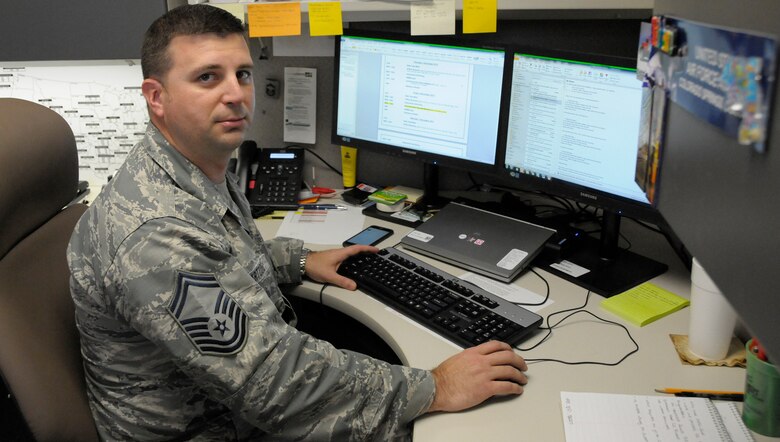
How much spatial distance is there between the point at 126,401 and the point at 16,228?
0.33 m

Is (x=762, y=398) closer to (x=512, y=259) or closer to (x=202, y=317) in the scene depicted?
(x=512, y=259)

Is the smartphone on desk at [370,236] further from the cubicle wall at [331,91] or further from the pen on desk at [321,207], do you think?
the cubicle wall at [331,91]

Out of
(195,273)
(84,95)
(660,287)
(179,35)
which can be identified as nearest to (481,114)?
(660,287)

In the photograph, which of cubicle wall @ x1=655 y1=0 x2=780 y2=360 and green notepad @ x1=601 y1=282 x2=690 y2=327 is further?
green notepad @ x1=601 y1=282 x2=690 y2=327

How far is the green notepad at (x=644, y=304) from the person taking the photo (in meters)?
1.14

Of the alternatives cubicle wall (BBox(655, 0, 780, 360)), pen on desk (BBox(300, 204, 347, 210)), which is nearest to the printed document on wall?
pen on desk (BBox(300, 204, 347, 210))

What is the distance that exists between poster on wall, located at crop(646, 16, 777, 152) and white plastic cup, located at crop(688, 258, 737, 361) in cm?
57

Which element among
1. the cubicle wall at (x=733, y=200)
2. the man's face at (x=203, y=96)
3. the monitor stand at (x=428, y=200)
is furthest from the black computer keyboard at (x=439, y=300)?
the cubicle wall at (x=733, y=200)

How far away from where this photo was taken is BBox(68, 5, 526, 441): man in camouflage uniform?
0.92 meters

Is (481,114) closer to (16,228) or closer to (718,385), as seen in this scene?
(718,385)

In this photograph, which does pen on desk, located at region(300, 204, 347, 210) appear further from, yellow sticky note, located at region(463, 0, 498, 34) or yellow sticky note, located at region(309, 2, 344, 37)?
yellow sticky note, located at region(463, 0, 498, 34)

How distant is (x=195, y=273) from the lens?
921 millimetres

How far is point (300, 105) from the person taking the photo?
5.86 feet

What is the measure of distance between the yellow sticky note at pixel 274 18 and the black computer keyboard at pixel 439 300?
580 mm
